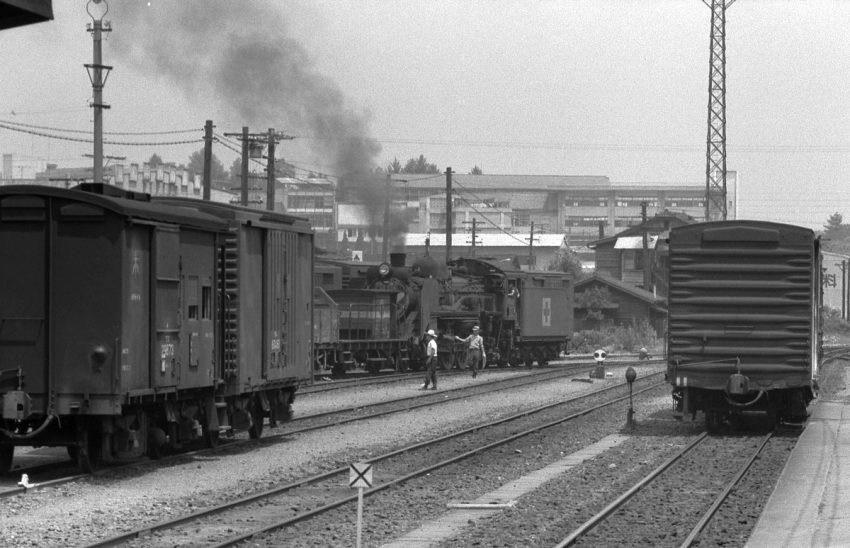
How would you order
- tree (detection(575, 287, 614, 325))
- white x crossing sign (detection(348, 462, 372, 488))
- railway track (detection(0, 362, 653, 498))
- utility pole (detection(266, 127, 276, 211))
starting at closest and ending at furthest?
white x crossing sign (detection(348, 462, 372, 488)), railway track (detection(0, 362, 653, 498)), utility pole (detection(266, 127, 276, 211)), tree (detection(575, 287, 614, 325))

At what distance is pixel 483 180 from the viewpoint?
18350 centimetres

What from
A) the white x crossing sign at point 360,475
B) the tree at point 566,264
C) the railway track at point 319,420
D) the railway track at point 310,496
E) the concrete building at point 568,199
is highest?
the concrete building at point 568,199

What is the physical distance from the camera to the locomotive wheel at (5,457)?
632 inches

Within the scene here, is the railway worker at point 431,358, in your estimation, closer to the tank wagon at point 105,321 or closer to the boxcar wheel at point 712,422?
the boxcar wheel at point 712,422

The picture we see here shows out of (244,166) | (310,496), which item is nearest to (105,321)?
(310,496)

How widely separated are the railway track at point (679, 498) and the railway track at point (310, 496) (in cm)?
279

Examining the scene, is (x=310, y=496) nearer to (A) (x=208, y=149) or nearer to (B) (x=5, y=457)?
(B) (x=5, y=457)

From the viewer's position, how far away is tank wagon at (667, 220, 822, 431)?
71.7ft

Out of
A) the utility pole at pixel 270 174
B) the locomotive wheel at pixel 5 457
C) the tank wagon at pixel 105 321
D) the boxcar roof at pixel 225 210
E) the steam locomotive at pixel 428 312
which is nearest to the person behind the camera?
the tank wagon at pixel 105 321

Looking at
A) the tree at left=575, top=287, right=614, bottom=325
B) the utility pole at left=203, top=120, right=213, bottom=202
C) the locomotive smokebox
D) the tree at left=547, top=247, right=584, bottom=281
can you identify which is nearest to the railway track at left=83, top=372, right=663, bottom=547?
the locomotive smokebox

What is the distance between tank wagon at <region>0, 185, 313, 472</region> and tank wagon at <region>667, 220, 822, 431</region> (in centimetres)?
831

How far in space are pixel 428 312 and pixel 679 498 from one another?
94.4ft

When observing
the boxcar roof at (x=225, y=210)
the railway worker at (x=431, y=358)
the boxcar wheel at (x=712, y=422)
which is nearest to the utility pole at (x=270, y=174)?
the railway worker at (x=431, y=358)

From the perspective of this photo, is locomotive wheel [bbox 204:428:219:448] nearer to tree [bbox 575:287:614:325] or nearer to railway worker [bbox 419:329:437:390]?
railway worker [bbox 419:329:437:390]
